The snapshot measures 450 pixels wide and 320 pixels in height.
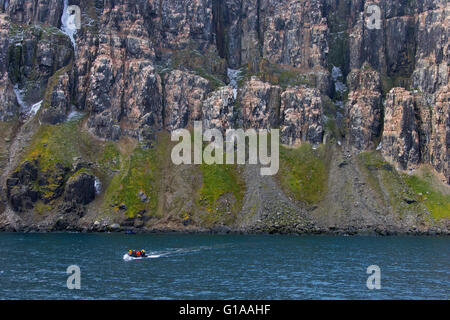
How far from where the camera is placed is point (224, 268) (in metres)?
84.4

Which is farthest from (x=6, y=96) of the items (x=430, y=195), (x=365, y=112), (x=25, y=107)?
(x=430, y=195)

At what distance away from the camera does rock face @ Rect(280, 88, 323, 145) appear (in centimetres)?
19050

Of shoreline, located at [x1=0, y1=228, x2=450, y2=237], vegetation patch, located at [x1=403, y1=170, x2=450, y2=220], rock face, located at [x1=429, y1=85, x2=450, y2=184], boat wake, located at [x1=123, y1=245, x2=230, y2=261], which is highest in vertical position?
rock face, located at [x1=429, y1=85, x2=450, y2=184]

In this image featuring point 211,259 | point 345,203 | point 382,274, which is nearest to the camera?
point 382,274

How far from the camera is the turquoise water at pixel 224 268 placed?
65188 millimetres

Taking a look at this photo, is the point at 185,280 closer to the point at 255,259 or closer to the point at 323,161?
the point at 255,259

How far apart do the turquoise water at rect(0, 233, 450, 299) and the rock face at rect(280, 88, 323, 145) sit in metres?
66.0

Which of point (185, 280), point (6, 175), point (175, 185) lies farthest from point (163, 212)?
point (185, 280)

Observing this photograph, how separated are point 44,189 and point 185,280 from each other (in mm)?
107693

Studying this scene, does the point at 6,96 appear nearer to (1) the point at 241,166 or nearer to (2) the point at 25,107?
(2) the point at 25,107

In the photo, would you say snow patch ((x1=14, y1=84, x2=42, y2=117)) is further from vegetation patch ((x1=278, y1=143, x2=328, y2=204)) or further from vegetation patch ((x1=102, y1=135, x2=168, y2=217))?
vegetation patch ((x1=278, y1=143, x2=328, y2=204))

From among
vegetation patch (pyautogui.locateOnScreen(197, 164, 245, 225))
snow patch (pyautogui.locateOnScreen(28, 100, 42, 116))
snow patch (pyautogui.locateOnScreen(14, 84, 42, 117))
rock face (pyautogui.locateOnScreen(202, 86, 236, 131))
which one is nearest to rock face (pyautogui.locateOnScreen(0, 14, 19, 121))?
snow patch (pyautogui.locateOnScreen(14, 84, 42, 117))

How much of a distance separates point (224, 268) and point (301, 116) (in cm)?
11950

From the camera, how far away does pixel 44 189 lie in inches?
6462
